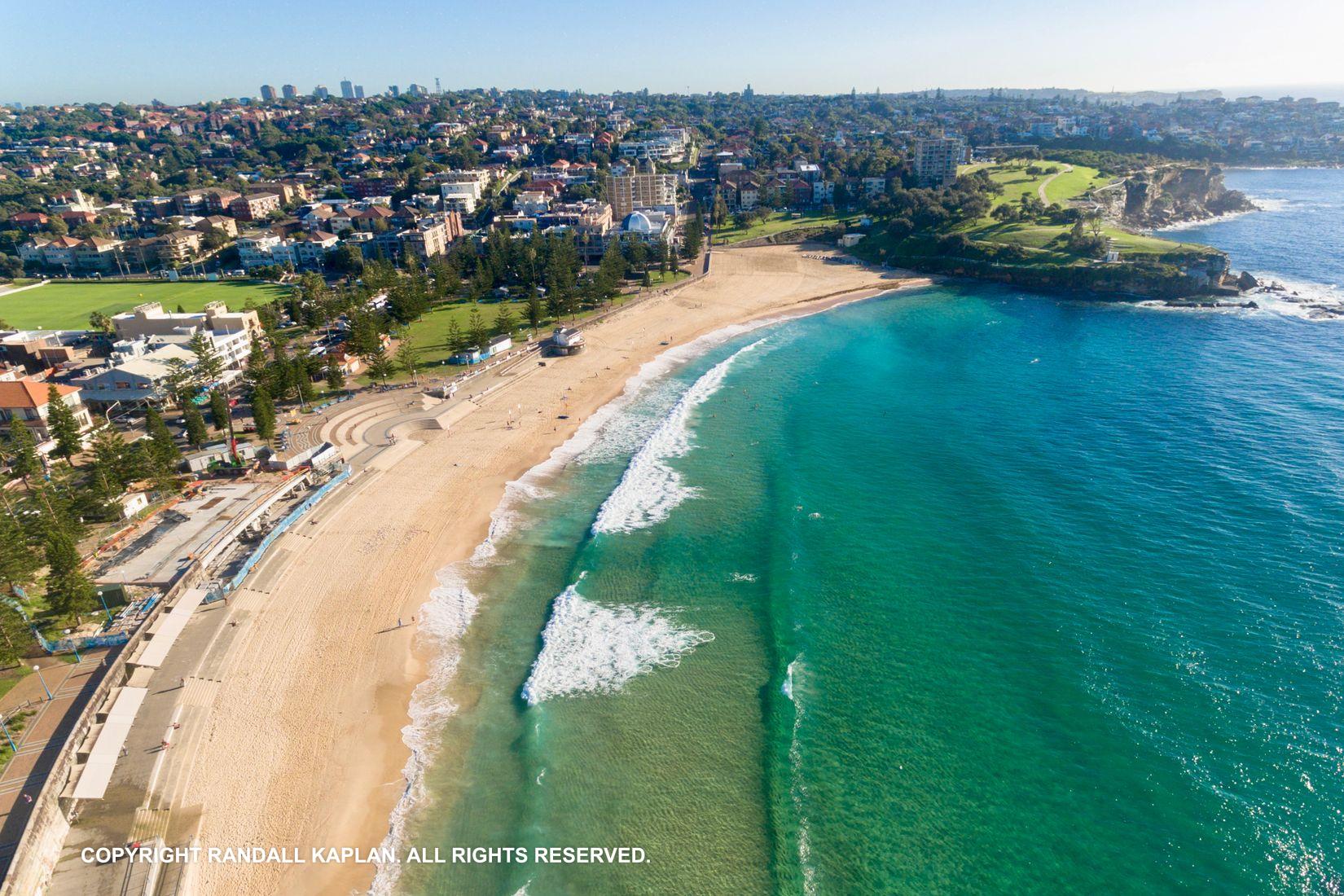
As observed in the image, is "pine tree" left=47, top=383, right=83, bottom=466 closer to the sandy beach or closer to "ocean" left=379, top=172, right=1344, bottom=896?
the sandy beach

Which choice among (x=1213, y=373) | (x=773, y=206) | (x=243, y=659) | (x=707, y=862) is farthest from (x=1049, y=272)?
(x=243, y=659)

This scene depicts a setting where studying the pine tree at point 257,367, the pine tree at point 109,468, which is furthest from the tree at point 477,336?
the pine tree at point 109,468

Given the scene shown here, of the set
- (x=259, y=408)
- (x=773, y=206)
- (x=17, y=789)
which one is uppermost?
(x=773, y=206)

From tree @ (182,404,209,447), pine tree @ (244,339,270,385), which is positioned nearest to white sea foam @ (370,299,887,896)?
tree @ (182,404,209,447)

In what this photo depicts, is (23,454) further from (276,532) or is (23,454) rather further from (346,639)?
(346,639)

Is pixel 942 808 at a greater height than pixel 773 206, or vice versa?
pixel 773 206

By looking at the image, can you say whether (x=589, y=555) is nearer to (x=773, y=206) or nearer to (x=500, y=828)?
(x=500, y=828)

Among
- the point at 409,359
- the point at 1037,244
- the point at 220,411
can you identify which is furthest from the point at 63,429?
the point at 1037,244
